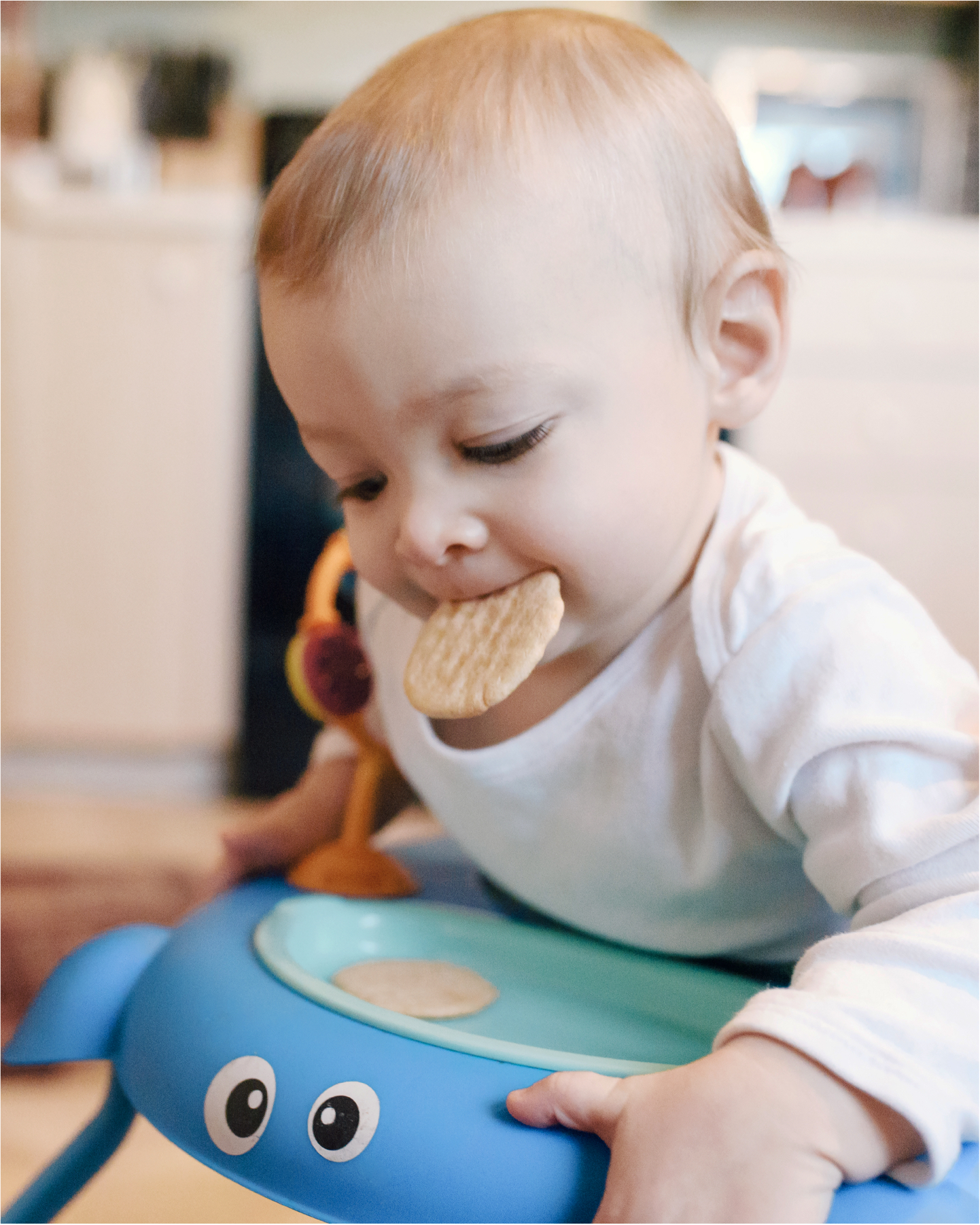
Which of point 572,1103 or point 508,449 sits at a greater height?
point 508,449

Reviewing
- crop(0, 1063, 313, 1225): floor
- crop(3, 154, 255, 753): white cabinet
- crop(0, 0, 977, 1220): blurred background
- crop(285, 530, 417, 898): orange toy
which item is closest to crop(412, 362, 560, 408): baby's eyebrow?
crop(285, 530, 417, 898): orange toy

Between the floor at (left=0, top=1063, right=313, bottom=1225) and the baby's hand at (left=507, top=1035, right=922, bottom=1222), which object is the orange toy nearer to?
the floor at (left=0, top=1063, right=313, bottom=1225)

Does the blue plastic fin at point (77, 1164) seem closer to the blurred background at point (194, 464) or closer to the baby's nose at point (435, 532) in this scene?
the baby's nose at point (435, 532)

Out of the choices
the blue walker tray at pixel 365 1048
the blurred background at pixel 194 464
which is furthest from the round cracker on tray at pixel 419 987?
the blurred background at pixel 194 464

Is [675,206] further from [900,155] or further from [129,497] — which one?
[900,155]

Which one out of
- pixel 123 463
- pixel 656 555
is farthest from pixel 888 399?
pixel 656 555

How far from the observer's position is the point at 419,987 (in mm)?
544

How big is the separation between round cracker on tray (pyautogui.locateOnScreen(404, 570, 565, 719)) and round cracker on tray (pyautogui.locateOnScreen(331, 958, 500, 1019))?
5.3 inches

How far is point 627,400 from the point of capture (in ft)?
1.62

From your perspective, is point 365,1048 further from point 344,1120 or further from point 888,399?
point 888,399

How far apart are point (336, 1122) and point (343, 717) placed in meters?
0.32

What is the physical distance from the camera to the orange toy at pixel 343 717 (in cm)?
68

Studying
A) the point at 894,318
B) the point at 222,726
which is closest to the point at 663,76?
the point at 894,318

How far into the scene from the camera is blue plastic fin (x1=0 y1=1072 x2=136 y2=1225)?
2.01 ft
